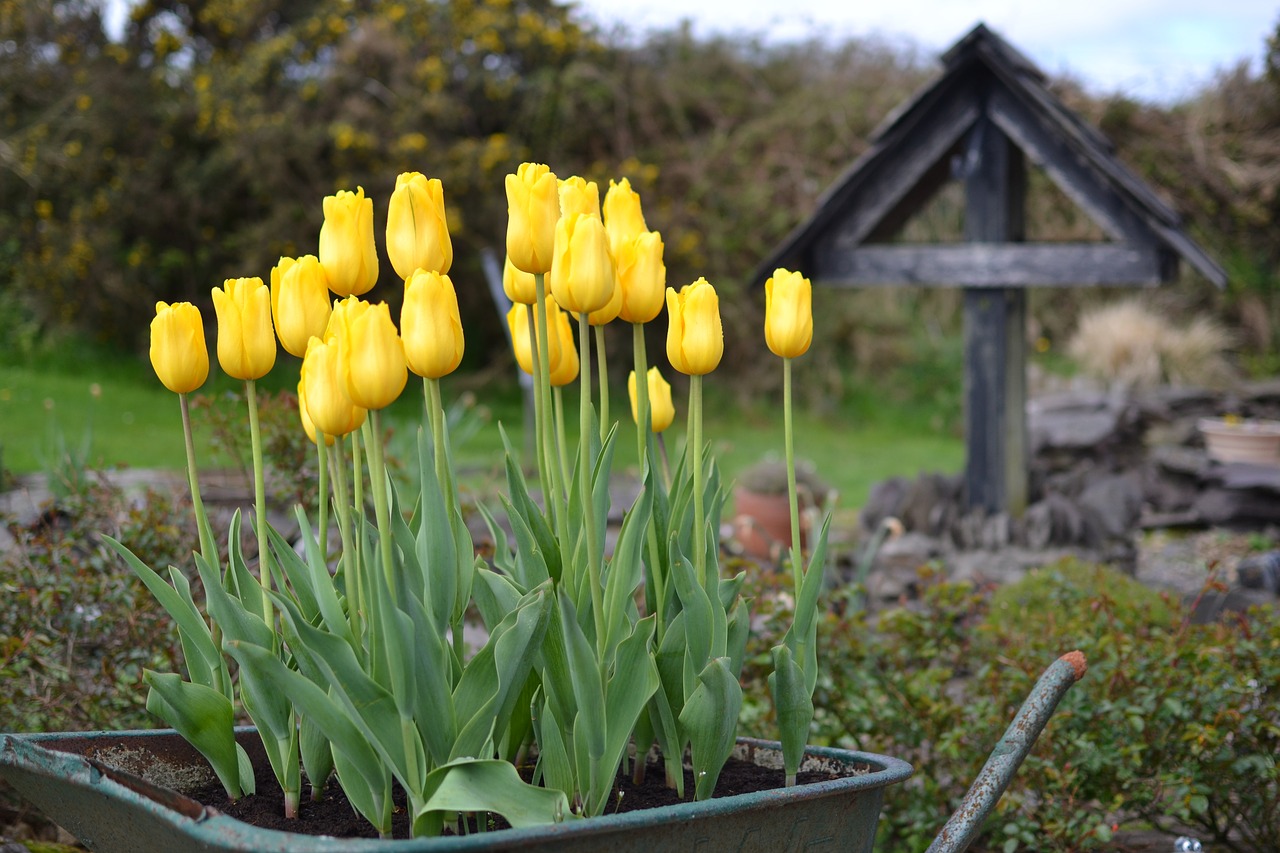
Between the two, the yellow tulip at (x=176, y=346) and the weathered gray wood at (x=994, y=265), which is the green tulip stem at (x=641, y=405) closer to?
the yellow tulip at (x=176, y=346)

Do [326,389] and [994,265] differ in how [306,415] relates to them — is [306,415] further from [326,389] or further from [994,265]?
[994,265]

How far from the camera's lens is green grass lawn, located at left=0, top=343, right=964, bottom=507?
7.08m

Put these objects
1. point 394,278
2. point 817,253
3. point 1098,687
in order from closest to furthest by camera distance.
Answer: point 1098,687, point 817,253, point 394,278

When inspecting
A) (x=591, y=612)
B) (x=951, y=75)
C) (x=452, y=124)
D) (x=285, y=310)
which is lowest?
(x=591, y=612)

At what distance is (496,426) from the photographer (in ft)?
23.2

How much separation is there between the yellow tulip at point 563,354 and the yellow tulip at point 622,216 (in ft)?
0.48

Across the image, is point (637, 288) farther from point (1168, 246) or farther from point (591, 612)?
point (1168, 246)

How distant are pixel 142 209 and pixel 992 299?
7.06 metres

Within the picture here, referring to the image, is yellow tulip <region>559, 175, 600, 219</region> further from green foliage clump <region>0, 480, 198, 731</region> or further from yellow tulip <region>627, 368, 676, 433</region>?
green foliage clump <region>0, 480, 198, 731</region>

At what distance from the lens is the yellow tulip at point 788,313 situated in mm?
1359

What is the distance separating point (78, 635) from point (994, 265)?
3.97m

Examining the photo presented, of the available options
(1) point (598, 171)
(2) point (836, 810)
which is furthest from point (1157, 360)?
(2) point (836, 810)

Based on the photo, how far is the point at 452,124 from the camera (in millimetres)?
9414

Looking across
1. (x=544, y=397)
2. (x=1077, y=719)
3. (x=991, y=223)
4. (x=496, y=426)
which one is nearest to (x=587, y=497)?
(x=544, y=397)
